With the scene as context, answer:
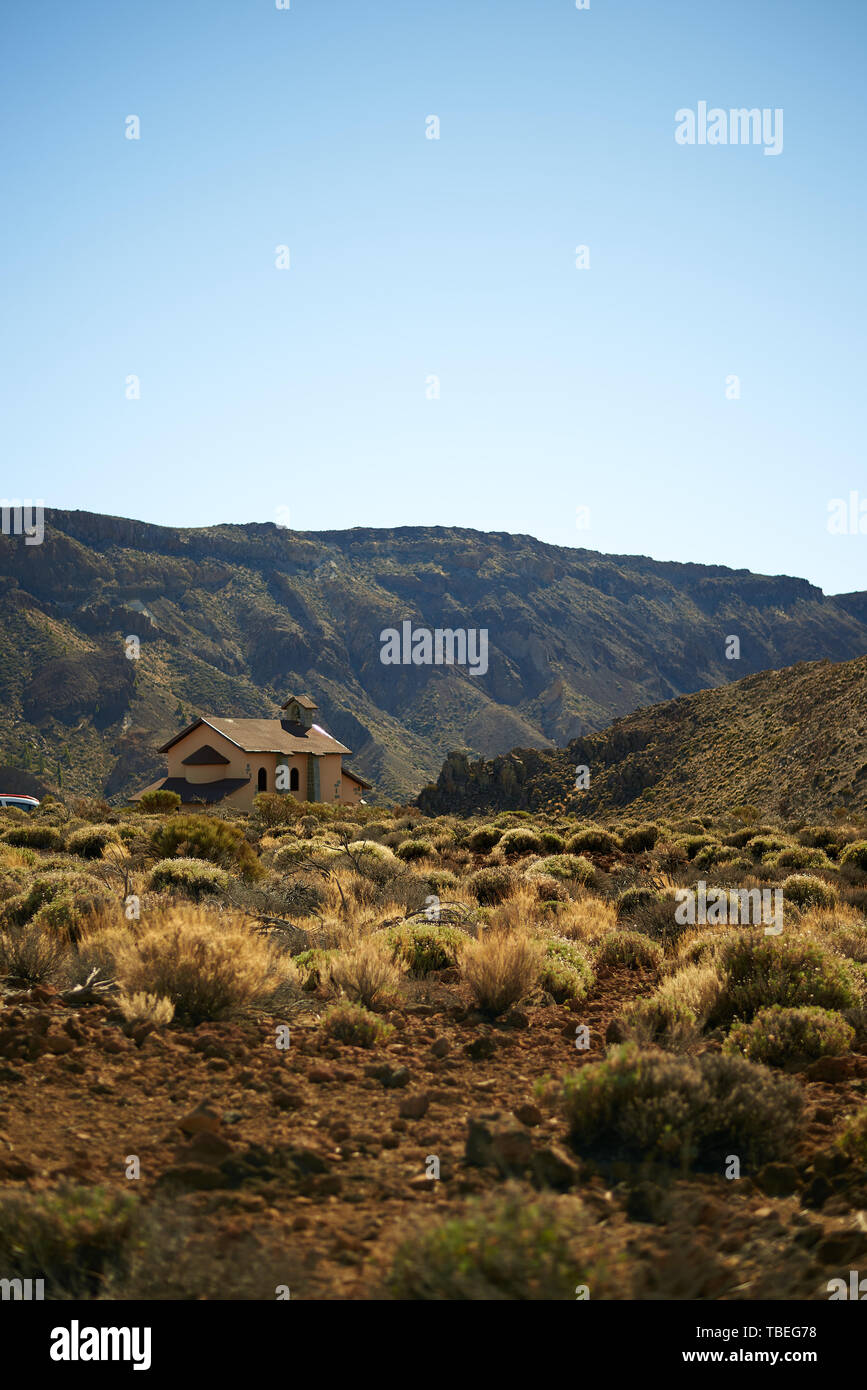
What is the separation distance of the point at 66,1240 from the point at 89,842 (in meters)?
19.7

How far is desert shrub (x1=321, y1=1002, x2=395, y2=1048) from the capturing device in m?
7.27

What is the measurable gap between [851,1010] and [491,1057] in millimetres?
3244

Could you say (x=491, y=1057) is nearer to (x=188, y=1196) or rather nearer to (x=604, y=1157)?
(x=604, y=1157)

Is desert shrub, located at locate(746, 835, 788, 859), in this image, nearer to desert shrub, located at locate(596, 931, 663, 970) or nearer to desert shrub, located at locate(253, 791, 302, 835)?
desert shrub, located at locate(596, 931, 663, 970)

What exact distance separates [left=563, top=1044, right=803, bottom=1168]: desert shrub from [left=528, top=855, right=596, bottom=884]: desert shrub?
511 inches

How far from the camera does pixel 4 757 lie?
279 feet

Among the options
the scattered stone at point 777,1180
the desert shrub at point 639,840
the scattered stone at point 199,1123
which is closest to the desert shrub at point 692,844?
the desert shrub at point 639,840

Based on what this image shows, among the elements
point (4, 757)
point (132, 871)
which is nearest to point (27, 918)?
point (132, 871)

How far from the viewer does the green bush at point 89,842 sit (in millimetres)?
22141

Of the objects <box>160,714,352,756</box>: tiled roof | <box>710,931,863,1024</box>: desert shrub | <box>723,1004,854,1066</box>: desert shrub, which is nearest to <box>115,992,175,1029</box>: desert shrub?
<box>723,1004,854,1066</box>: desert shrub

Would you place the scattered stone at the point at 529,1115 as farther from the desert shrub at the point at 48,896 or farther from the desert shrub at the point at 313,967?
the desert shrub at the point at 48,896

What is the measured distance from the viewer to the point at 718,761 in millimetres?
48594

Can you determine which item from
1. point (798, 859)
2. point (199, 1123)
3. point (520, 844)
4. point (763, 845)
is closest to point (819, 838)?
point (763, 845)

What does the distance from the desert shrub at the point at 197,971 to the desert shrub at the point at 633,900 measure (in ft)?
26.8
